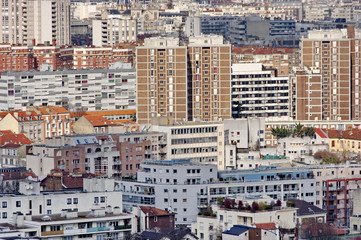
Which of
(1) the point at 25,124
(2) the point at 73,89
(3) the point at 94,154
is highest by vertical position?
(2) the point at 73,89

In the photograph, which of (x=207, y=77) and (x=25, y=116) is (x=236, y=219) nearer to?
(x=25, y=116)

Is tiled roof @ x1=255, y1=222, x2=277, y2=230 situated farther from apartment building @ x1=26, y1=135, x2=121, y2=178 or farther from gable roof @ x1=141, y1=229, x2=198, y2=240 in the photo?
apartment building @ x1=26, y1=135, x2=121, y2=178

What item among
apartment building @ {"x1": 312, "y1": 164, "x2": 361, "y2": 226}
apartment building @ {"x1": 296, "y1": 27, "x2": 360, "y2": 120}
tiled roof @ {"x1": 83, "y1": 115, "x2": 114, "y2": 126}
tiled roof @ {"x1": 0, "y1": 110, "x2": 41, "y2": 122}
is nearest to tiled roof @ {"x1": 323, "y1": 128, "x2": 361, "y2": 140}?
apartment building @ {"x1": 296, "y1": 27, "x2": 360, "y2": 120}

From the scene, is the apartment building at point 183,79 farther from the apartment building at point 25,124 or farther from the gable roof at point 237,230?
the gable roof at point 237,230

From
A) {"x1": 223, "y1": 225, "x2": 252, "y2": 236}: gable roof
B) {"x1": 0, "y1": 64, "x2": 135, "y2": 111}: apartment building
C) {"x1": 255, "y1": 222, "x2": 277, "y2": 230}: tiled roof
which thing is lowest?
{"x1": 255, "y1": 222, "x2": 277, "y2": 230}: tiled roof

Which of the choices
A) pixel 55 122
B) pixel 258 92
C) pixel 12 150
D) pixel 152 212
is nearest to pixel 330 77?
pixel 258 92

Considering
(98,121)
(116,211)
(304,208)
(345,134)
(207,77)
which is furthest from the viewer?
(207,77)

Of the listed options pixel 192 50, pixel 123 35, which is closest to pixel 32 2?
pixel 123 35
